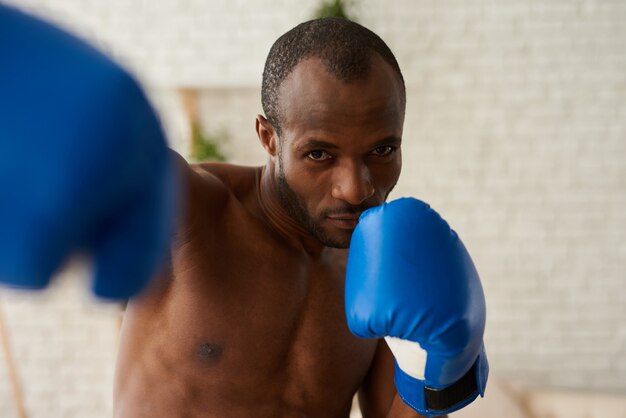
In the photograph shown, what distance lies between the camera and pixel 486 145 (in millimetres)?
2746

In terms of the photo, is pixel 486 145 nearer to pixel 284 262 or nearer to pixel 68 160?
pixel 284 262

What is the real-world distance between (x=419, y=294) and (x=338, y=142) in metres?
0.23

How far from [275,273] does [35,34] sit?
2.09 ft

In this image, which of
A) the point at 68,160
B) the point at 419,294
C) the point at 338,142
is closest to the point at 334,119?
the point at 338,142

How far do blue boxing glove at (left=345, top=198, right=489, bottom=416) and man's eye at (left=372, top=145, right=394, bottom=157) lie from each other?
94 mm

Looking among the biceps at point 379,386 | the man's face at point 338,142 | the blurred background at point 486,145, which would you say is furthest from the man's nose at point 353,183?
the blurred background at point 486,145

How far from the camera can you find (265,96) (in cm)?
97

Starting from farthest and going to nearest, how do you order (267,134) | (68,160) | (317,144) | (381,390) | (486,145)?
(486,145), (381,390), (267,134), (317,144), (68,160)

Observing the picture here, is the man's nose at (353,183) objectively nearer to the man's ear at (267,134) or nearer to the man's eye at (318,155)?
the man's eye at (318,155)

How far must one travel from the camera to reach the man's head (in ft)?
2.85

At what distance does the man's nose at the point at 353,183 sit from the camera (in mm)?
885

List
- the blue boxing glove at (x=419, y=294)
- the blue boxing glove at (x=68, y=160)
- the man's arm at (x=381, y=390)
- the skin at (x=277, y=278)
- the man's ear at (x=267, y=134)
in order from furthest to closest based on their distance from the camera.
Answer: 1. the man's arm at (x=381, y=390)
2. the man's ear at (x=267, y=134)
3. the skin at (x=277, y=278)
4. the blue boxing glove at (x=419, y=294)
5. the blue boxing glove at (x=68, y=160)

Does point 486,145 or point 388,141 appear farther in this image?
point 486,145

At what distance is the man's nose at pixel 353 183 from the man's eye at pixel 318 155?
26 millimetres
